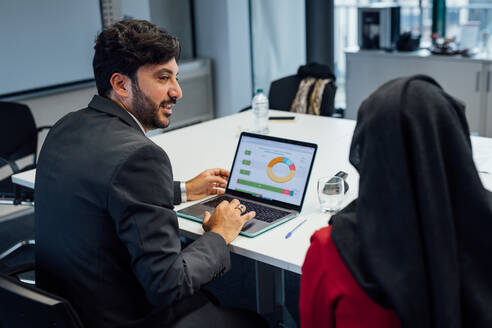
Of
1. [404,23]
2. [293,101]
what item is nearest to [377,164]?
[293,101]

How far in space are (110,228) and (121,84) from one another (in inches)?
17.9

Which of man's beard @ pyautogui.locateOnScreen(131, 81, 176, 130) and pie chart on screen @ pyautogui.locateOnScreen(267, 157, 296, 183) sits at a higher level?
man's beard @ pyautogui.locateOnScreen(131, 81, 176, 130)

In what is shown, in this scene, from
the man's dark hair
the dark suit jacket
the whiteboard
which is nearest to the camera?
the dark suit jacket

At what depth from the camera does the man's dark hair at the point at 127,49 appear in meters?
1.72

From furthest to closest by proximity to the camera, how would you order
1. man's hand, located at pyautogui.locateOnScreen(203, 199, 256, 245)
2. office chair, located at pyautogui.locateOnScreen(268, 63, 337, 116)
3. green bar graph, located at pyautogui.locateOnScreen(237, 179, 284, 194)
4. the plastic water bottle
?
office chair, located at pyautogui.locateOnScreen(268, 63, 337, 116) → the plastic water bottle → green bar graph, located at pyautogui.locateOnScreen(237, 179, 284, 194) → man's hand, located at pyautogui.locateOnScreen(203, 199, 256, 245)

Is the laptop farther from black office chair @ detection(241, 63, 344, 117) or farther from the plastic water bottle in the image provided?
black office chair @ detection(241, 63, 344, 117)

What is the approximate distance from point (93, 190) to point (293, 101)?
2537 millimetres

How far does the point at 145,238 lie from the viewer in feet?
4.94

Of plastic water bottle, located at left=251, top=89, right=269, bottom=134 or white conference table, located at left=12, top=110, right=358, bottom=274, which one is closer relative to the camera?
white conference table, located at left=12, top=110, right=358, bottom=274

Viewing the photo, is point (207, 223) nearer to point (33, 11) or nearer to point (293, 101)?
point (293, 101)

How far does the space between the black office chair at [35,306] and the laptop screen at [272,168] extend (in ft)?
2.80

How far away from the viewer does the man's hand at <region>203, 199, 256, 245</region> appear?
1.84 metres

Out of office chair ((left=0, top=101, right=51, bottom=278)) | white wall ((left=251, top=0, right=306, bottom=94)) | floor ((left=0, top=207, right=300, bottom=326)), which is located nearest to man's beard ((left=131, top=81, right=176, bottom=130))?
floor ((left=0, top=207, right=300, bottom=326))

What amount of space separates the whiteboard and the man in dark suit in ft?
8.73
